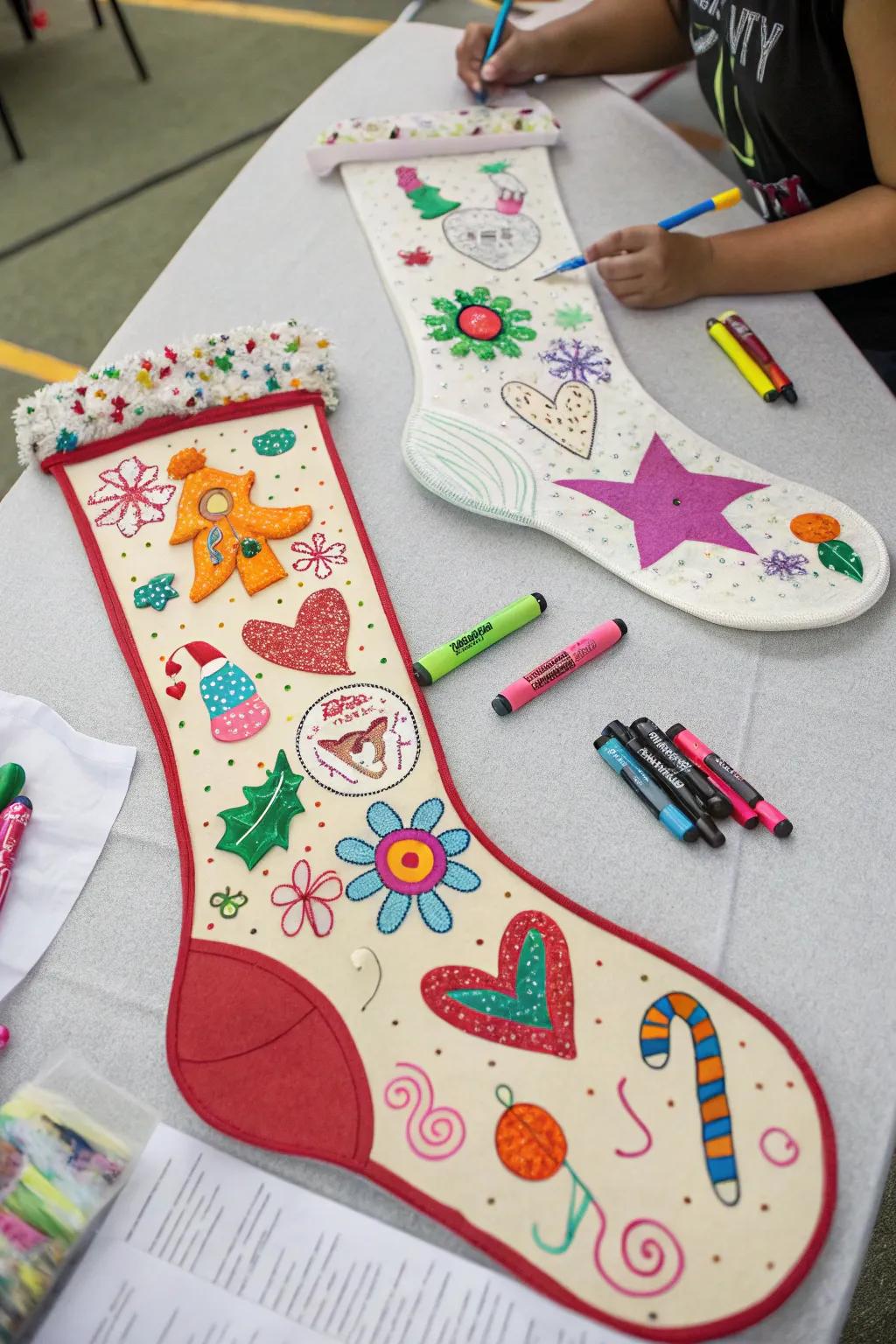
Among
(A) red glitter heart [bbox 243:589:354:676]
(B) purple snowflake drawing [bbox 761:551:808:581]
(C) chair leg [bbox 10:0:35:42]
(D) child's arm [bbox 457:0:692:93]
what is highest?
(C) chair leg [bbox 10:0:35:42]

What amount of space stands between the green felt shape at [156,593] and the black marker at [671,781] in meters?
0.42

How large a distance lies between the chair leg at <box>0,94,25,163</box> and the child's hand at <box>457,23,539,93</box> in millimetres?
1321

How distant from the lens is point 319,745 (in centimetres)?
84

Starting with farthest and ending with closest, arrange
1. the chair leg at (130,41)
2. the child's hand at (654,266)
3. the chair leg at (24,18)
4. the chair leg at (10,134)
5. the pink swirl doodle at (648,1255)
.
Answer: the chair leg at (24,18) → the chair leg at (130,41) → the chair leg at (10,134) → the child's hand at (654,266) → the pink swirl doodle at (648,1255)

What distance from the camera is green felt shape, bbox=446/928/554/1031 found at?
0.70 m

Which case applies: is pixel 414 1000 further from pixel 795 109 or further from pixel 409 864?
pixel 795 109

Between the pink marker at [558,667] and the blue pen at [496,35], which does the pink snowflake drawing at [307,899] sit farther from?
the blue pen at [496,35]

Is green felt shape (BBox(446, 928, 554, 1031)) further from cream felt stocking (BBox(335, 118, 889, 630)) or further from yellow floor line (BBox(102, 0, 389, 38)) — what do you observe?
yellow floor line (BBox(102, 0, 389, 38))

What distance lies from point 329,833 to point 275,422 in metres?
0.47

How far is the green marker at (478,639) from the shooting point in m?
0.87

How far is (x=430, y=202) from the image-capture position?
1218mm

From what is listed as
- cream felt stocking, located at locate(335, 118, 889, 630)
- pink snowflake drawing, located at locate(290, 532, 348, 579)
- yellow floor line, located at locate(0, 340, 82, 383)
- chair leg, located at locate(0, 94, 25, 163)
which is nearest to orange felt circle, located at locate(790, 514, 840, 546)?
cream felt stocking, located at locate(335, 118, 889, 630)

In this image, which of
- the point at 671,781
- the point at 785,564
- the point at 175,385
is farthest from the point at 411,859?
the point at 175,385

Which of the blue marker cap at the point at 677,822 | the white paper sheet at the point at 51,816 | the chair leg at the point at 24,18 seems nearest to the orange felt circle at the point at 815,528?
the blue marker cap at the point at 677,822
